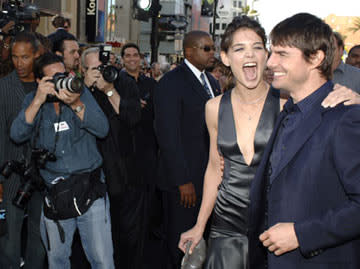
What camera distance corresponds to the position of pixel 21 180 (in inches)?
155

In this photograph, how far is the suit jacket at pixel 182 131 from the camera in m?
4.13

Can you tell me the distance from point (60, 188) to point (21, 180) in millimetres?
694

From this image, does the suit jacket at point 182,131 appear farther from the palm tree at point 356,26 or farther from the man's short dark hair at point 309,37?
the palm tree at point 356,26

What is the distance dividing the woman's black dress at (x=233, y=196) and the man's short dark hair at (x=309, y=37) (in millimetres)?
850

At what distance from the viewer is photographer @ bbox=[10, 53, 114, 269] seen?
3439 mm

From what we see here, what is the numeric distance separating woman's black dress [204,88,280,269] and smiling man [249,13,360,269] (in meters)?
0.68

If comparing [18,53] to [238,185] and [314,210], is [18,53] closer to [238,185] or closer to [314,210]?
[238,185]

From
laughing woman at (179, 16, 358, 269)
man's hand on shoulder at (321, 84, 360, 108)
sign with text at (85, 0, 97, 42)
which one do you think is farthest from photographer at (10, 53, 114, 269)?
sign with text at (85, 0, 97, 42)

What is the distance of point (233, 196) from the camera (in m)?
2.91

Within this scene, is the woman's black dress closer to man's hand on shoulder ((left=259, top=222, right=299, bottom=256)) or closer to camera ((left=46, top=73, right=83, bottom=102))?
man's hand on shoulder ((left=259, top=222, right=299, bottom=256))

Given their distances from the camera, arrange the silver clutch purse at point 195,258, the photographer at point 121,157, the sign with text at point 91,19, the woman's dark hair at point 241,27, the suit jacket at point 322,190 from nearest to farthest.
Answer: the suit jacket at point 322,190 → the silver clutch purse at point 195,258 → the woman's dark hair at point 241,27 → the photographer at point 121,157 → the sign with text at point 91,19

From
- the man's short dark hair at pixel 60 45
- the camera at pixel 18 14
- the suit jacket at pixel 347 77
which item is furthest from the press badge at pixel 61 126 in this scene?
the suit jacket at pixel 347 77

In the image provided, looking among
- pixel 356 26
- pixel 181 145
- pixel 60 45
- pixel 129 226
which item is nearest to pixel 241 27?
pixel 181 145

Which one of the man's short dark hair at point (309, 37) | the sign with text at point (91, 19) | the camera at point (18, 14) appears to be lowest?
the man's short dark hair at point (309, 37)
